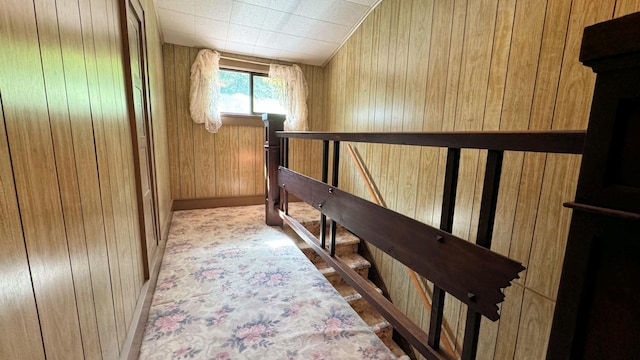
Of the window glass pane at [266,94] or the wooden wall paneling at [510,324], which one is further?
the window glass pane at [266,94]

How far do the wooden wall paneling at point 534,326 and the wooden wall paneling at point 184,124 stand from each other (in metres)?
3.38

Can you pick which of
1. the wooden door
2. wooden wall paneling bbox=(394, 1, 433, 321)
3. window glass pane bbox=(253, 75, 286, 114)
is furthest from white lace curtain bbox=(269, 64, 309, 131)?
the wooden door

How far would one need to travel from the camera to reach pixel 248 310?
4.54 feet

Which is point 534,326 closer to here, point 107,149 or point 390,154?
point 390,154

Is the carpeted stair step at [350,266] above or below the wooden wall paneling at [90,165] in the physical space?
below

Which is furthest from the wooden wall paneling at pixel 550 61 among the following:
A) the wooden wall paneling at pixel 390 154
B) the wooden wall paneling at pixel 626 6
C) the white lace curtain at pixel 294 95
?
the white lace curtain at pixel 294 95

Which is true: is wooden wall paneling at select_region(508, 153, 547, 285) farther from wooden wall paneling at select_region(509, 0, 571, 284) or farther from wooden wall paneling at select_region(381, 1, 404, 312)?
wooden wall paneling at select_region(381, 1, 404, 312)

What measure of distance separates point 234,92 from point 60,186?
308 centimetres

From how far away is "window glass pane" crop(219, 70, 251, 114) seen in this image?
11.1 ft

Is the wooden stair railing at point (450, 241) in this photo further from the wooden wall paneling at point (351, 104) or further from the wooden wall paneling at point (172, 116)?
the wooden wall paneling at point (172, 116)

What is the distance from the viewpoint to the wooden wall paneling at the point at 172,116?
3.05 m

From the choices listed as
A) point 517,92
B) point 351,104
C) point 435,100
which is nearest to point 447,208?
point 517,92

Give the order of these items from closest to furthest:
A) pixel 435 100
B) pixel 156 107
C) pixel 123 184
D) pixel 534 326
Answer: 1. pixel 123 184
2. pixel 534 326
3. pixel 435 100
4. pixel 156 107

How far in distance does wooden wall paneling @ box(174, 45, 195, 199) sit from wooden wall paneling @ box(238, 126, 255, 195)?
23.0 inches
